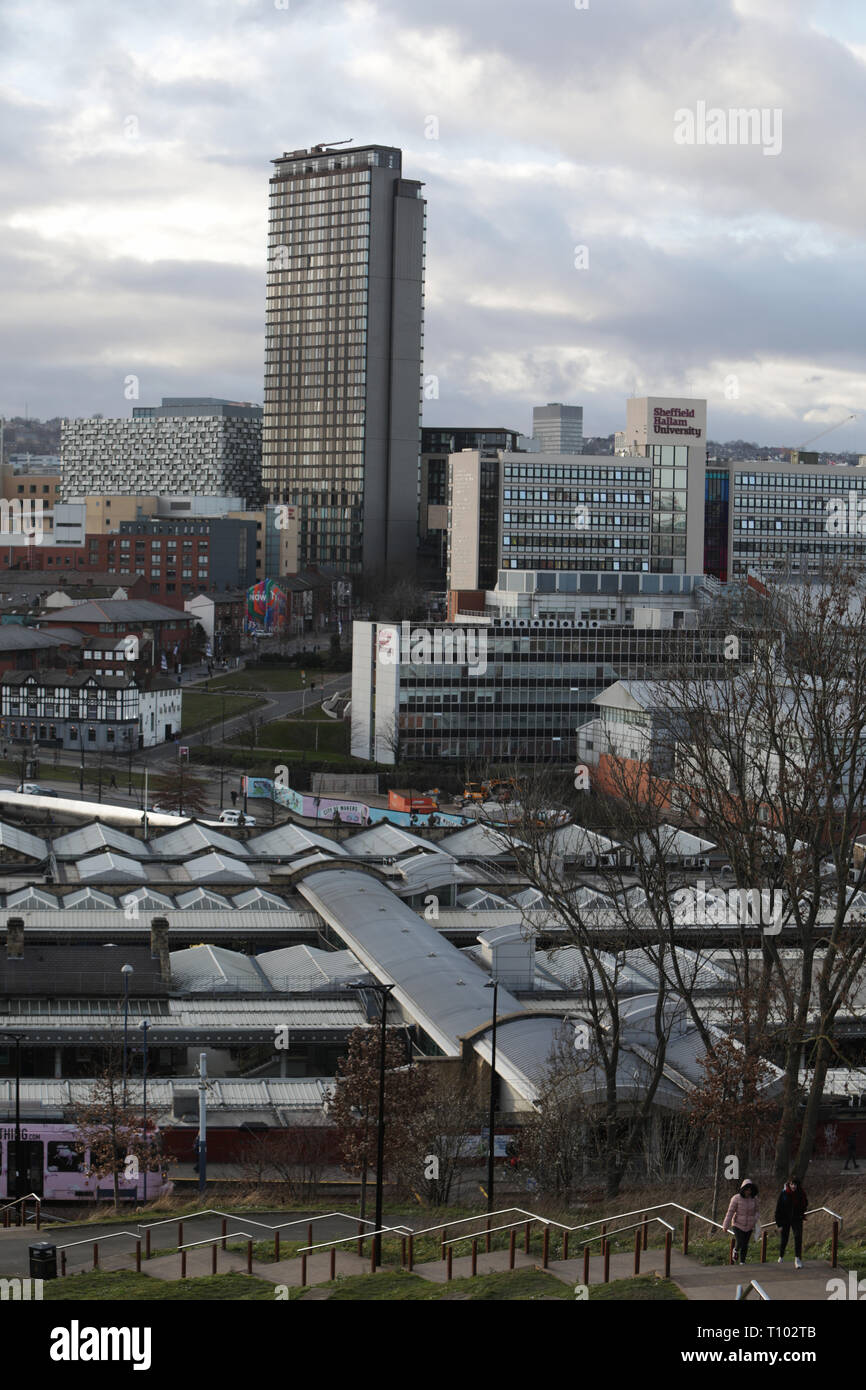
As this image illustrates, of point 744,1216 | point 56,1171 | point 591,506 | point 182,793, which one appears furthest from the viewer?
point 591,506

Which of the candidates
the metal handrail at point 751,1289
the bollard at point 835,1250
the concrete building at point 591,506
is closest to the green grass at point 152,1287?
the metal handrail at point 751,1289

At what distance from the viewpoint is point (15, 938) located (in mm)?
36000

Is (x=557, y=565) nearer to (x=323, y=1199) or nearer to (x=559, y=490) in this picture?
(x=559, y=490)

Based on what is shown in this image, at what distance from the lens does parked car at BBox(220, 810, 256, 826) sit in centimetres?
5922

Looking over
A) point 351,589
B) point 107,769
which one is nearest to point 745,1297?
point 107,769

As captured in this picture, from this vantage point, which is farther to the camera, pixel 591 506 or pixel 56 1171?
pixel 591 506

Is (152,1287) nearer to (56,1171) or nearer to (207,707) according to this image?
(56,1171)

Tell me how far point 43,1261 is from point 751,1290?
25.5ft

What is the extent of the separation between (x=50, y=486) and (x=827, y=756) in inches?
6542

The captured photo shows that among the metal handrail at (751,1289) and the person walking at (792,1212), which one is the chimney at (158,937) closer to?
the person walking at (792,1212)

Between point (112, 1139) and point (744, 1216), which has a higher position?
point (744, 1216)

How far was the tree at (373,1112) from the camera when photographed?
22.6m

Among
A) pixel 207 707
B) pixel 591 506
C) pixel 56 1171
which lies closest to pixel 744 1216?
pixel 56 1171

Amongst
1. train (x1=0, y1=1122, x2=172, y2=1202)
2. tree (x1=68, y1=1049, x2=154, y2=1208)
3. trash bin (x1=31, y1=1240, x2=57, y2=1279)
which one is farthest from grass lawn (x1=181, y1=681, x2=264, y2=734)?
trash bin (x1=31, y1=1240, x2=57, y2=1279)
